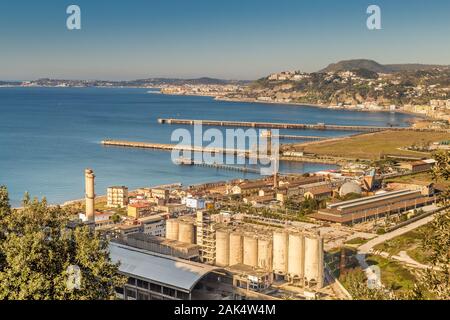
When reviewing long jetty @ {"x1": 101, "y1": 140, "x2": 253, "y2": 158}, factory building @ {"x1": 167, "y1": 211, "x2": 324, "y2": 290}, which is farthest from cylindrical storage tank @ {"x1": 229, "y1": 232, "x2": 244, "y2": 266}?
long jetty @ {"x1": 101, "y1": 140, "x2": 253, "y2": 158}

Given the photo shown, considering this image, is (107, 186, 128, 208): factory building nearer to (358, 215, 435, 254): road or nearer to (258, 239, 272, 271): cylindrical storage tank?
(258, 239, 272, 271): cylindrical storage tank

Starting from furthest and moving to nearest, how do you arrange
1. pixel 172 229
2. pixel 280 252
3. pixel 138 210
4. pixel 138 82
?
pixel 138 82 → pixel 138 210 → pixel 172 229 → pixel 280 252

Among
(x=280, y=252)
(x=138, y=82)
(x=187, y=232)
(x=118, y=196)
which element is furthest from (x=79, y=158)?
(x=138, y=82)

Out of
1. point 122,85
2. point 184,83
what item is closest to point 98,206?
point 184,83

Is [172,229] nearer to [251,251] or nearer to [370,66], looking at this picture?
[251,251]

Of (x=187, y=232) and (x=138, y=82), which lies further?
(x=138, y=82)

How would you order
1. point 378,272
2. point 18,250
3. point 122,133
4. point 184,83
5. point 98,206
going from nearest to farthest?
1. point 18,250
2. point 378,272
3. point 98,206
4. point 122,133
5. point 184,83

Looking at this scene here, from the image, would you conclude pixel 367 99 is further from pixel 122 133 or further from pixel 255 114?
pixel 122 133
